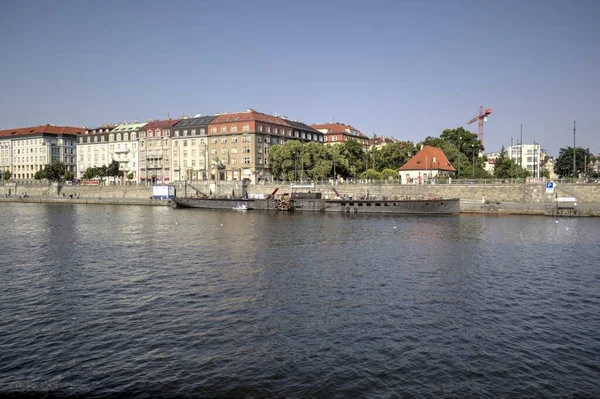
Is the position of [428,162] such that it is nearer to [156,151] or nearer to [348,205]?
[348,205]

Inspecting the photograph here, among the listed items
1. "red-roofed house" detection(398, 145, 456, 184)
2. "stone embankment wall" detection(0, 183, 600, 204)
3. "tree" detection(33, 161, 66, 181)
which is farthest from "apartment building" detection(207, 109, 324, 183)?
"tree" detection(33, 161, 66, 181)

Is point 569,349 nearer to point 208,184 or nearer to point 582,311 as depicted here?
point 582,311

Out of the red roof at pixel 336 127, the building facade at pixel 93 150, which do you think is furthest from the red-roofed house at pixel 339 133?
the building facade at pixel 93 150

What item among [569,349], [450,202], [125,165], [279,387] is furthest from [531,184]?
[125,165]

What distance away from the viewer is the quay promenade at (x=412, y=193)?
6756 cm

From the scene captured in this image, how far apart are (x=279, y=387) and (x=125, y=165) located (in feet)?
417

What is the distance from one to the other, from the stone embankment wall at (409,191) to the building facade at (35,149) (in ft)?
121

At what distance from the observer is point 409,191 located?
8075 centimetres

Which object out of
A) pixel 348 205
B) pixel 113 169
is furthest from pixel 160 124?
pixel 348 205

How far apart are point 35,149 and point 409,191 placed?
118387 mm

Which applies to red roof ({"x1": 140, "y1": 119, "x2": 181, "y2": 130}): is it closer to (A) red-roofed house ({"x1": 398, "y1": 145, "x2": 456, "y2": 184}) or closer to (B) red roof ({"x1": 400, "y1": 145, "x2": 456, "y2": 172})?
(A) red-roofed house ({"x1": 398, "y1": 145, "x2": 456, "y2": 184})

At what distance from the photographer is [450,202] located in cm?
6900

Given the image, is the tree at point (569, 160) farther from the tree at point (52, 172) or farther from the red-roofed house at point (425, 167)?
the tree at point (52, 172)

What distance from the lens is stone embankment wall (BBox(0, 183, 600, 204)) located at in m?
69.2
